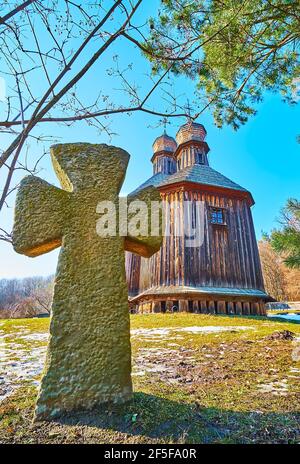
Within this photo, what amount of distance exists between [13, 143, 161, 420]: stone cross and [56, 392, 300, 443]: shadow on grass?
107mm

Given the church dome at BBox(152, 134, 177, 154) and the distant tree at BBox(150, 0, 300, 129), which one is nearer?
the distant tree at BBox(150, 0, 300, 129)

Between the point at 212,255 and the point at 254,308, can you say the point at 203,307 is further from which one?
the point at 254,308

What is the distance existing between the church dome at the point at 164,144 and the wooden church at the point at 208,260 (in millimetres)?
8999

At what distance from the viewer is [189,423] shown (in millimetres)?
1597

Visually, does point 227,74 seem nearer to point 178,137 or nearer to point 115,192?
point 115,192

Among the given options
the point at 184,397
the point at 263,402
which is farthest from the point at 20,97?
the point at 263,402

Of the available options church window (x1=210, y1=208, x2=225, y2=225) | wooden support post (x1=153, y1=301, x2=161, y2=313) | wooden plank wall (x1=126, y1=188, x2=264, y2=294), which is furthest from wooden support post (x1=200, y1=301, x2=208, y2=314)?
church window (x1=210, y1=208, x2=225, y2=225)

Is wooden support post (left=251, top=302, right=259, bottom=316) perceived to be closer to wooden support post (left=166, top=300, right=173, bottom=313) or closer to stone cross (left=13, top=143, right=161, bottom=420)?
wooden support post (left=166, top=300, right=173, bottom=313)

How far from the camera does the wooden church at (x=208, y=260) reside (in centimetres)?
1072

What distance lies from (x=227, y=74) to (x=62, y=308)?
5.07m

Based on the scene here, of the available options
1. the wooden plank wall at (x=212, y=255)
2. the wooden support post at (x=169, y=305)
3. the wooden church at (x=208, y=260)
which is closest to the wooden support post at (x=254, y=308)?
the wooden church at (x=208, y=260)

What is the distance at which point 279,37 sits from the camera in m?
5.19

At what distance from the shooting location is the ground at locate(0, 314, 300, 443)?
149 cm

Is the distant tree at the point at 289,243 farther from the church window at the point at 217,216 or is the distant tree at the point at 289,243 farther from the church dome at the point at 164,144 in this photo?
the church dome at the point at 164,144
